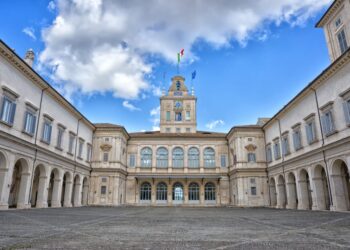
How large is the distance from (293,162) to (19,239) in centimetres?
2433

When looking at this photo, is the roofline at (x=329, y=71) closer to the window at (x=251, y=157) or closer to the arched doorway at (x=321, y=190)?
the arched doorway at (x=321, y=190)

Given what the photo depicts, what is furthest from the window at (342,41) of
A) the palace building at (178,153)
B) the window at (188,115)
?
the window at (188,115)

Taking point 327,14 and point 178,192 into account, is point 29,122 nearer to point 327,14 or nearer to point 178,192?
point 178,192

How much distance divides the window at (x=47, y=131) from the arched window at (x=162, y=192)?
19.2m

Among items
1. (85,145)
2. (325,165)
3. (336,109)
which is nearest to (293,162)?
(325,165)

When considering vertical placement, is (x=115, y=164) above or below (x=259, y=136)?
below

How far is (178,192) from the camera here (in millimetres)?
38750

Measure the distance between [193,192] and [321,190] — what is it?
19.7 m

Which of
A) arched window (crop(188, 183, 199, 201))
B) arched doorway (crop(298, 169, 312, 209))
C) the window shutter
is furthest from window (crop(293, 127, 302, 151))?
the window shutter

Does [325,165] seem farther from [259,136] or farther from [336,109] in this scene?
[259,136]

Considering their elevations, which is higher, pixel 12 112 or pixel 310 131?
pixel 12 112

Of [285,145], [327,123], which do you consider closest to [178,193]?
[285,145]

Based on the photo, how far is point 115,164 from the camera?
34.3 metres

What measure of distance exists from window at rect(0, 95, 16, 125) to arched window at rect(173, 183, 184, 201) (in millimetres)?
25170
